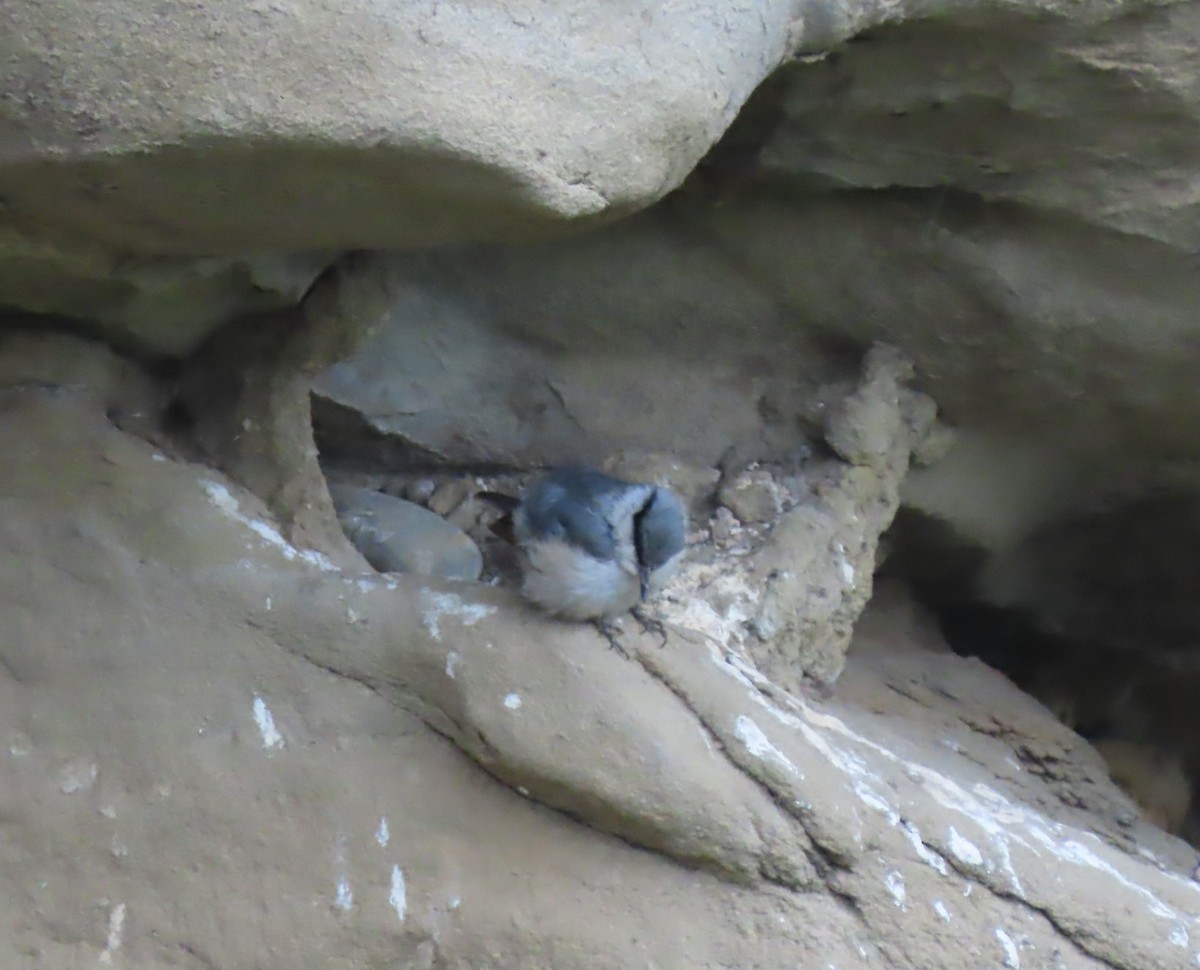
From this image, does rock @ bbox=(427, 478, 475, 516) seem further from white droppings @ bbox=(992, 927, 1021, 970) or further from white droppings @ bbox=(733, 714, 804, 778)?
white droppings @ bbox=(992, 927, 1021, 970)

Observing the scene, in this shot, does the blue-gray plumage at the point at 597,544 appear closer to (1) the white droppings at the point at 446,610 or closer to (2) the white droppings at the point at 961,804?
(1) the white droppings at the point at 446,610

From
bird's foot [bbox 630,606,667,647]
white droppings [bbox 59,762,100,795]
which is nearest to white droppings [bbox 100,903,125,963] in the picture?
white droppings [bbox 59,762,100,795]

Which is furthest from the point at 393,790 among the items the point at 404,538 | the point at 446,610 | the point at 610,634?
the point at 404,538

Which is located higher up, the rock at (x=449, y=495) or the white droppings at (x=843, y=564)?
the white droppings at (x=843, y=564)

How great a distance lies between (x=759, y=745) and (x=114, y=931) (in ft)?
3.13

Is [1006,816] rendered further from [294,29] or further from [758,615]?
[294,29]

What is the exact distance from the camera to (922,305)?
8.18 feet

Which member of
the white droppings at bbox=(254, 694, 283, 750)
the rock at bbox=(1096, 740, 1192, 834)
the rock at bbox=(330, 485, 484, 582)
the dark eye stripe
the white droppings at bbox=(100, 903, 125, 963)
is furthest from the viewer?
the rock at bbox=(1096, 740, 1192, 834)

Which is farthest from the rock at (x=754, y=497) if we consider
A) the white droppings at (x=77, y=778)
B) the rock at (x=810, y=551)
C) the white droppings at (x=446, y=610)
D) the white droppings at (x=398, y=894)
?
the white droppings at (x=77, y=778)

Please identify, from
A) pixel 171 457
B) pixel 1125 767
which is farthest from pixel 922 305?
pixel 1125 767

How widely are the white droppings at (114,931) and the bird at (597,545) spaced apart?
0.72 metres

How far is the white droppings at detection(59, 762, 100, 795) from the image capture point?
162 centimetres

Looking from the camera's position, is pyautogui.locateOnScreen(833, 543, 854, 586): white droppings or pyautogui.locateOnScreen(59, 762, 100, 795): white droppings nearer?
pyautogui.locateOnScreen(59, 762, 100, 795): white droppings

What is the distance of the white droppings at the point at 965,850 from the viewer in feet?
5.87
